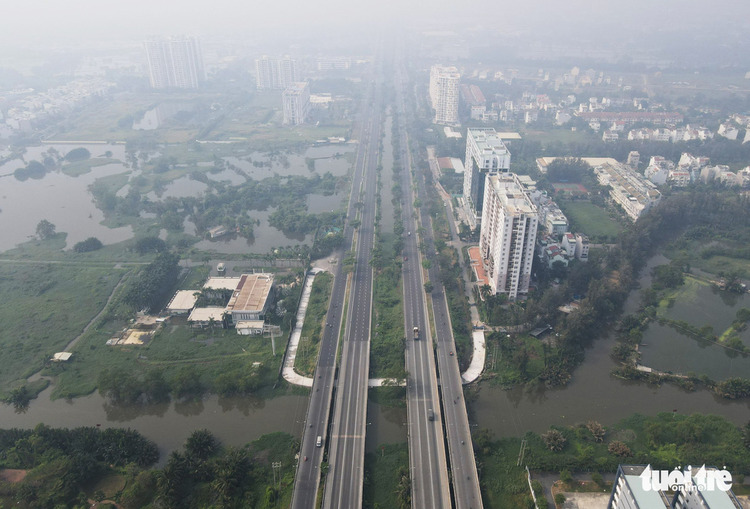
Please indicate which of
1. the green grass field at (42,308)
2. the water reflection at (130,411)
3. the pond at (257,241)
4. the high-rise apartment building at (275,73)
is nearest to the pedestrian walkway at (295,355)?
the water reflection at (130,411)

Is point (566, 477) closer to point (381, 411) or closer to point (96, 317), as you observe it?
point (381, 411)

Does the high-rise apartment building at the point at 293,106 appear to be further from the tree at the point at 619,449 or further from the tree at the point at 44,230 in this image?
the tree at the point at 619,449

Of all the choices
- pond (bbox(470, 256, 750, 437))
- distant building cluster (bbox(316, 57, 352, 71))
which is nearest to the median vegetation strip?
pond (bbox(470, 256, 750, 437))

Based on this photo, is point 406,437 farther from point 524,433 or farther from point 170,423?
point 170,423

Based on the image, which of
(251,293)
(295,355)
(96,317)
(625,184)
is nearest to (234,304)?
(251,293)

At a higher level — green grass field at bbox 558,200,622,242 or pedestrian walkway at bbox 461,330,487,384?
green grass field at bbox 558,200,622,242

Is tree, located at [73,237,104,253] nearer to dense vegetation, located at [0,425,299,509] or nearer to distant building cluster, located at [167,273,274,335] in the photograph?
distant building cluster, located at [167,273,274,335]
